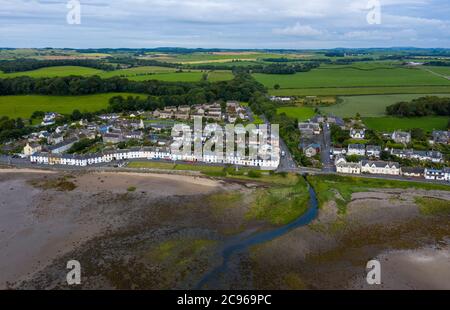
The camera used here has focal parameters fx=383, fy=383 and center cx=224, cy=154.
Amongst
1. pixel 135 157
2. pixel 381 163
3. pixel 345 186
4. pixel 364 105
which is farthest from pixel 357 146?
pixel 364 105

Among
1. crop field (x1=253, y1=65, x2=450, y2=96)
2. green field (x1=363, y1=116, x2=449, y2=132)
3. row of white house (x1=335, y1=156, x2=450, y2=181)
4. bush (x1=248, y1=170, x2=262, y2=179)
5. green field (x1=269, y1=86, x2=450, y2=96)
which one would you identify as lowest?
bush (x1=248, y1=170, x2=262, y2=179)

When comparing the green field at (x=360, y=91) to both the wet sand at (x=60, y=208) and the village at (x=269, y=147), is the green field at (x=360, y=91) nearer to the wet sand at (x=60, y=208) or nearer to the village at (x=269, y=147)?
the village at (x=269, y=147)

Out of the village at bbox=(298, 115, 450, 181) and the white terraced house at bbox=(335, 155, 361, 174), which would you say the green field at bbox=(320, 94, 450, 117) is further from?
the white terraced house at bbox=(335, 155, 361, 174)

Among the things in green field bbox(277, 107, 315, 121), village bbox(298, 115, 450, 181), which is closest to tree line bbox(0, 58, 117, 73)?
green field bbox(277, 107, 315, 121)

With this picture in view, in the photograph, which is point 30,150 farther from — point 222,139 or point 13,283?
point 13,283

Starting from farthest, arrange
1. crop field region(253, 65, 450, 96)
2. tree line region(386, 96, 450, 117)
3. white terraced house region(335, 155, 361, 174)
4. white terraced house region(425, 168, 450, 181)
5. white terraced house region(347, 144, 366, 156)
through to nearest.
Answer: crop field region(253, 65, 450, 96) < tree line region(386, 96, 450, 117) < white terraced house region(347, 144, 366, 156) < white terraced house region(335, 155, 361, 174) < white terraced house region(425, 168, 450, 181)

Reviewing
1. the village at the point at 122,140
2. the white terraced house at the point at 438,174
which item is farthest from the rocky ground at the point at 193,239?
the village at the point at 122,140
